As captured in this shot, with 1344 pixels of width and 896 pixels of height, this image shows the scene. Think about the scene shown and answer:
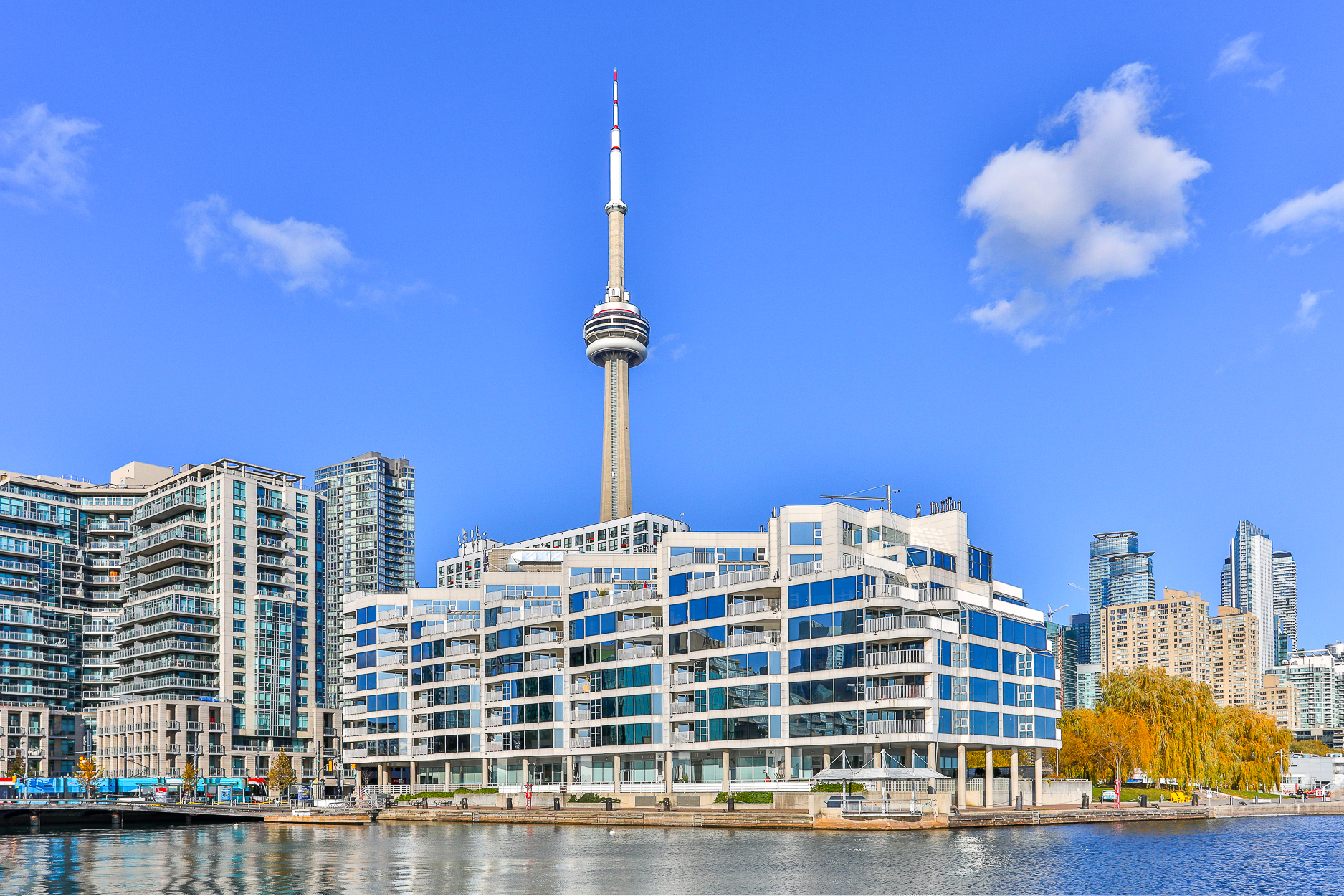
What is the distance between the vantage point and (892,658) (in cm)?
11588

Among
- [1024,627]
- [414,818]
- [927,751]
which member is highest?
[1024,627]

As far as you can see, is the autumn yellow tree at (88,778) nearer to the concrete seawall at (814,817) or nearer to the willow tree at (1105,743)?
the concrete seawall at (814,817)

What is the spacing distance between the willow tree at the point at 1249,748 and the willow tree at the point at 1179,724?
4.68 feet

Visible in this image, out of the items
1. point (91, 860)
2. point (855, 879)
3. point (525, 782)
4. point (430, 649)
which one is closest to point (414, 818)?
point (525, 782)

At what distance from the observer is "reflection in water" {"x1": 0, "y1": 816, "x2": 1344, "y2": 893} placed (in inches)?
2586

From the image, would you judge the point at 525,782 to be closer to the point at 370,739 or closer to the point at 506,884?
the point at 370,739

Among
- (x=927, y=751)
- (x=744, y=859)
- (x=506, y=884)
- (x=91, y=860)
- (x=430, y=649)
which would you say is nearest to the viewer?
(x=506, y=884)

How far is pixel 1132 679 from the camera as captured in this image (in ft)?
499

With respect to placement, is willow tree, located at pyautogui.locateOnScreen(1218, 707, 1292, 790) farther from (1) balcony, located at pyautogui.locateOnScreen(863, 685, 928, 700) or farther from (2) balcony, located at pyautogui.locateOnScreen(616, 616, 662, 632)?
(2) balcony, located at pyautogui.locateOnScreen(616, 616, 662, 632)

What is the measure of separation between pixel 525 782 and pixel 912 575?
50554mm

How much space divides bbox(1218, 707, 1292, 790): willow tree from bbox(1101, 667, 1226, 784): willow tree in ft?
4.68

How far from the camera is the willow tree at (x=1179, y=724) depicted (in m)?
142

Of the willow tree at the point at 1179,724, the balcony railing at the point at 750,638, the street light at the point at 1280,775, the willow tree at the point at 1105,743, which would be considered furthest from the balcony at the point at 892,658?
the street light at the point at 1280,775

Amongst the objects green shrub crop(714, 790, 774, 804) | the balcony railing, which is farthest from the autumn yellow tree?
green shrub crop(714, 790, 774, 804)
